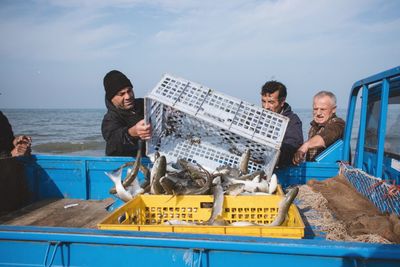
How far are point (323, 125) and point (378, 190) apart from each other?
2.45m

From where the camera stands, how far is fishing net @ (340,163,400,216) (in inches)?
111

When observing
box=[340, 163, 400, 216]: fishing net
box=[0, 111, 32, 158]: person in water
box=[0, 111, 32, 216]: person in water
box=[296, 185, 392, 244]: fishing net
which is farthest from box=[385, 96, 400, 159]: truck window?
box=[0, 111, 32, 158]: person in water

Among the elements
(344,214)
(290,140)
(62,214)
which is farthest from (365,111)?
(62,214)

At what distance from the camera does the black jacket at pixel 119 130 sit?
4805mm

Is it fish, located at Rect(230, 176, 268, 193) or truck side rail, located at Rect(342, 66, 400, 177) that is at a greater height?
truck side rail, located at Rect(342, 66, 400, 177)

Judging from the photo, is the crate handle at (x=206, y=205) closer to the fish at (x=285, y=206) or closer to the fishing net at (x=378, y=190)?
the fish at (x=285, y=206)

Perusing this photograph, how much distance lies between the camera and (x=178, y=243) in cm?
202

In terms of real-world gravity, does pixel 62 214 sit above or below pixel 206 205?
below

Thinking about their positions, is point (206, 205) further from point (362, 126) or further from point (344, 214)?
point (362, 126)

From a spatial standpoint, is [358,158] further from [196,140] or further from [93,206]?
[93,206]

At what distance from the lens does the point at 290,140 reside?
4910mm

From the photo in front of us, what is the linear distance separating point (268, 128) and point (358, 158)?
148cm

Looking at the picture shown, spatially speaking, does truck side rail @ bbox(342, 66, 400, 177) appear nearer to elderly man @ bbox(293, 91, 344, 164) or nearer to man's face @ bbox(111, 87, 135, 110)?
elderly man @ bbox(293, 91, 344, 164)

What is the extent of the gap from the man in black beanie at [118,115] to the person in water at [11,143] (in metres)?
1.22
